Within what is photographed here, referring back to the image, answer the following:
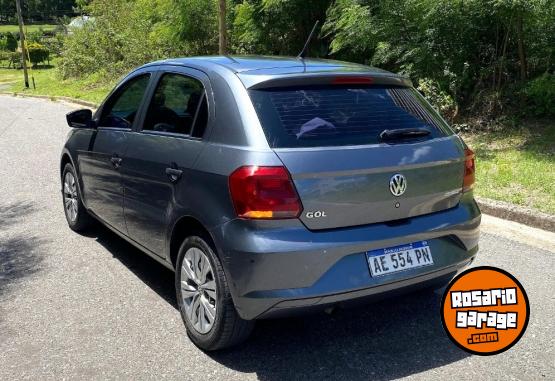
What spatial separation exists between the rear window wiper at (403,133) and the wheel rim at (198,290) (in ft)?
4.13

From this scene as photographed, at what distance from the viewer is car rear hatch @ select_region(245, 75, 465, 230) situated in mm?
2986

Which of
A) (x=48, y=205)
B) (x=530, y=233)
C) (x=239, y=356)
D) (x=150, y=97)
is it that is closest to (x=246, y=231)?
(x=239, y=356)

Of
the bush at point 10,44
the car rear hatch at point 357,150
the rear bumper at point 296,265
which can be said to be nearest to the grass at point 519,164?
the car rear hatch at point 357,150

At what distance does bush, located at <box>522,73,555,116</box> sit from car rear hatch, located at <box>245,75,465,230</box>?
571 centimetres

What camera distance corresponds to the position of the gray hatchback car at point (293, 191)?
9.59 feet

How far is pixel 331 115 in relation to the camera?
3254mm

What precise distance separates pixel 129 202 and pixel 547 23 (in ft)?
23.3

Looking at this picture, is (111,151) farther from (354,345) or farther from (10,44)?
(10,44)

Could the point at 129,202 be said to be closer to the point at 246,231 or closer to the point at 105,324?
the point at 105,324

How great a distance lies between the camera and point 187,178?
11.1ft

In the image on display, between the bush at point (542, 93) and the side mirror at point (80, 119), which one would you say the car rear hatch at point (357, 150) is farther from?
the bush at point (542, 93)

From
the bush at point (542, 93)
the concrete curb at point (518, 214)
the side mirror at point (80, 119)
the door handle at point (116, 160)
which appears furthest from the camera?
the bush at point (542, 93)

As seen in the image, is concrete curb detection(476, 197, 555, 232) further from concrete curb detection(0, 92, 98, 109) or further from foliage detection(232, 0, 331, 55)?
concrete curb detection(0, 92, 98, 109)

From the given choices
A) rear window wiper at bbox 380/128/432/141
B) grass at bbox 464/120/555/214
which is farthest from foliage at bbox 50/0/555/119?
rear window wiper at bbox 380/128/432/141
